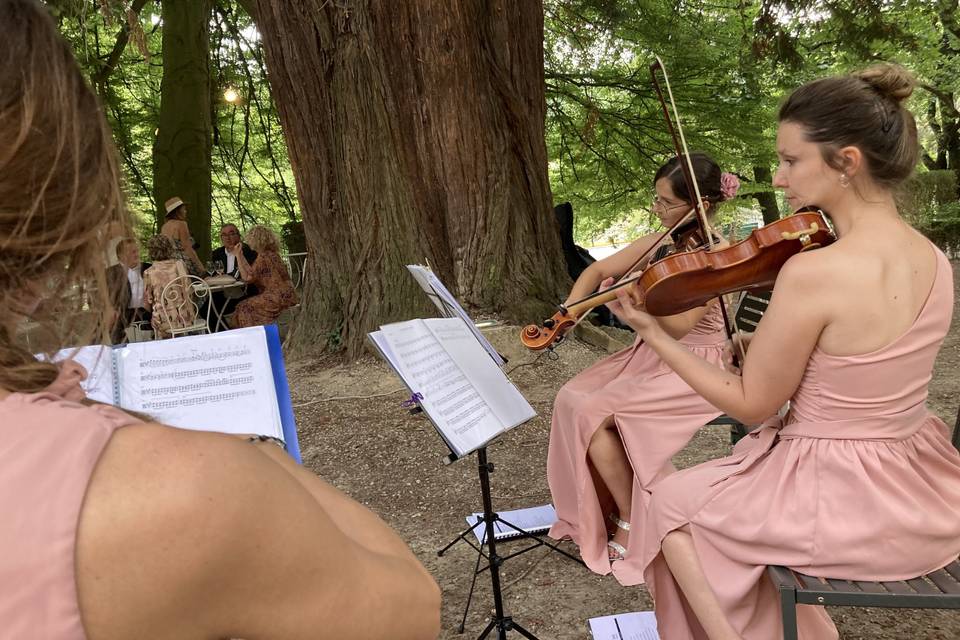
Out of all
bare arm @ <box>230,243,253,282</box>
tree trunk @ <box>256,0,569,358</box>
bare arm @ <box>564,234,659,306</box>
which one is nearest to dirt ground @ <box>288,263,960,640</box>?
tree trunk @ <box>256,0,569,358</box>

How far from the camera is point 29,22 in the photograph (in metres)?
0.65

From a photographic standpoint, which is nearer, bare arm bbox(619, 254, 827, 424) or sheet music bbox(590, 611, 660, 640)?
bare arm bbox(619, 254, 827, 424)

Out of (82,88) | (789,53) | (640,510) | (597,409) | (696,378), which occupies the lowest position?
(640,510)

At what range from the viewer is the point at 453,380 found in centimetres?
219

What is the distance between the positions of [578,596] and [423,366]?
1283 mm

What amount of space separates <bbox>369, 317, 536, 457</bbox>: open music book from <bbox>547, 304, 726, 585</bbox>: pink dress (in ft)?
2.22

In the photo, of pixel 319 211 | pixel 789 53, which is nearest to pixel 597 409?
pixel 319 211

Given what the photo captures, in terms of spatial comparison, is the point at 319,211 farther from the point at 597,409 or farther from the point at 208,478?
the point at 208,478

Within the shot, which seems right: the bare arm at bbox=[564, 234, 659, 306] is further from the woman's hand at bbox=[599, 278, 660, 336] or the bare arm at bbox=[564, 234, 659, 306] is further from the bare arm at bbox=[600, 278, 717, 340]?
the woman's hand at bbox=[599, 278, 660, 336]

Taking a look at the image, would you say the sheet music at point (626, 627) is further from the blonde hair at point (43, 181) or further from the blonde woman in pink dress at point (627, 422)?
the blonde hair at point (43, 181)

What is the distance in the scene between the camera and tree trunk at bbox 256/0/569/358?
235 inches

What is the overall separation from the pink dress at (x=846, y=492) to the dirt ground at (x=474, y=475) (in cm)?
89

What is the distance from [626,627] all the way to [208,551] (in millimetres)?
2231

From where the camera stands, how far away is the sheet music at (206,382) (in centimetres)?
171
